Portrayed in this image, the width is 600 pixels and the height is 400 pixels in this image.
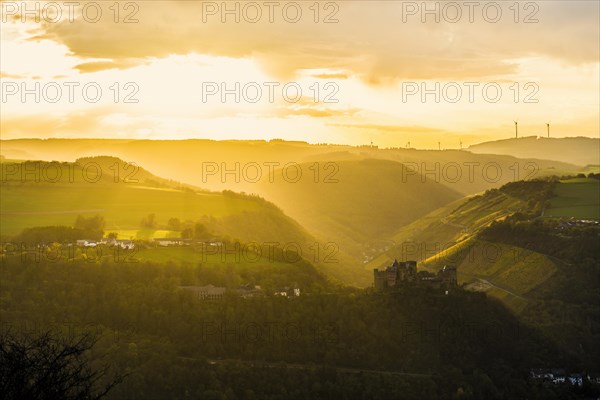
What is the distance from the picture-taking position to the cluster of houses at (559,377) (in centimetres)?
4575

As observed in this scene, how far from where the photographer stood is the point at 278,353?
44.2 metres

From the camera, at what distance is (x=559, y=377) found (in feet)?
152

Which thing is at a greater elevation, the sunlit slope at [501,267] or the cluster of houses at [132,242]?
the cluster of houses at [132,242]

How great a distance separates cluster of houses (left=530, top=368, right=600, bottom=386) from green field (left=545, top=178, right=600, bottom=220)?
103ft

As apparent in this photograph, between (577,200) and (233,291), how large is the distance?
4623 centimetres

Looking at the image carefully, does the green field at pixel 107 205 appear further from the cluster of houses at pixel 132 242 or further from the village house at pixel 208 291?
the village house at pixel 208 291

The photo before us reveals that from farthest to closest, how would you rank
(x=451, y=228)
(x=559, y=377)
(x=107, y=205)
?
(x=451, y=228) → (x=107, y=205) → (x=559, y=377)

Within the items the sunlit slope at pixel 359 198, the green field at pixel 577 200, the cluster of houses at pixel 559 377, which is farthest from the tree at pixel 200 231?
the sunlit slope at pixel 359 198

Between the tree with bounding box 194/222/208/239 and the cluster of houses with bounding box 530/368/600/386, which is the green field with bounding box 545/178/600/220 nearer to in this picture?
the cluster of houses with bounding box 530/368/600/386

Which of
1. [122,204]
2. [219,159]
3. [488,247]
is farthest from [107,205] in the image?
[219,159]

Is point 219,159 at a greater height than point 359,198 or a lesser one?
greater

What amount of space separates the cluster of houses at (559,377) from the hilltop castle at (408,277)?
8423 millimetres

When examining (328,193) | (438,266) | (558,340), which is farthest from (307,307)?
(328,193)

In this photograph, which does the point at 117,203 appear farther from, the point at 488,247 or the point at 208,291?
the point at 488,247
